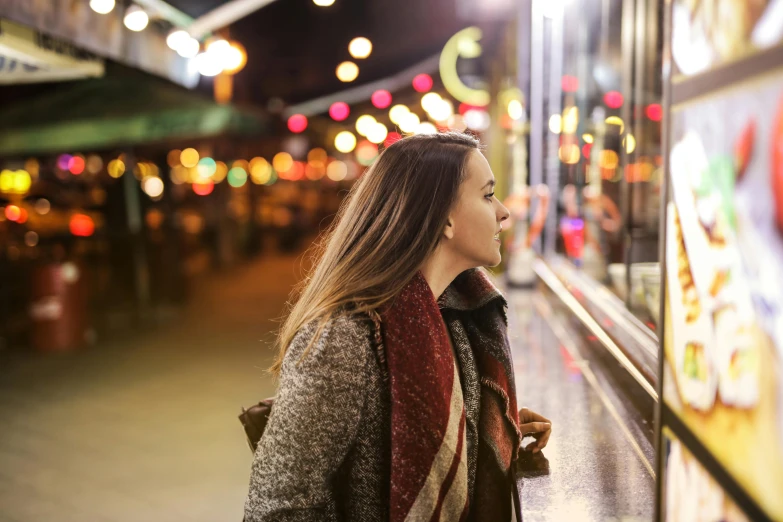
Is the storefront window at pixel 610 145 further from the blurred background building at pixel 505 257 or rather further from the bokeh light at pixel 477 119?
the bokeh light at pixel 477 119

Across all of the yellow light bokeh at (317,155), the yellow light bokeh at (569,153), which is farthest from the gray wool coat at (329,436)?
the yellow light bokeh at (317,155)

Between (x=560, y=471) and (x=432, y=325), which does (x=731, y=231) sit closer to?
(x=432, y=325)

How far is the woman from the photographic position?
1558 mm

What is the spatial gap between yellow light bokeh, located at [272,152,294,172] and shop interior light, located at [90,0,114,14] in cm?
3604

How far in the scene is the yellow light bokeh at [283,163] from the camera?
4131 cm

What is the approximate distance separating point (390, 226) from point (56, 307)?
24.1 ft

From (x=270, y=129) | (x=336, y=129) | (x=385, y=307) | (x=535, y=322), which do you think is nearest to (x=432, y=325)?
(x=385, y=307)

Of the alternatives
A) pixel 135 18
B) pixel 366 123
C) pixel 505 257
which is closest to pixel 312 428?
pixel 135 18

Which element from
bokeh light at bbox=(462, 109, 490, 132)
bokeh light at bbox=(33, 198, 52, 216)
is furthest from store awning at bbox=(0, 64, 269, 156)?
bokeh light at bbox=(462, 109, 490, 132)

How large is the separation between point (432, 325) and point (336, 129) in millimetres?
33007

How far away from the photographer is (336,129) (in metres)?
33.9

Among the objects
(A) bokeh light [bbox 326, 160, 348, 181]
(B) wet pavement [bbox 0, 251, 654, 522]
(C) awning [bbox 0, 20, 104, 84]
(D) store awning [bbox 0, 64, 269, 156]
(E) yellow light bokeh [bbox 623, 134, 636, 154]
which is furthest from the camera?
(A) bokeh light [bbox 326, 160, 348, 181]

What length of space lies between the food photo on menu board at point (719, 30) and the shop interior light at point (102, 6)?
16.1 ft

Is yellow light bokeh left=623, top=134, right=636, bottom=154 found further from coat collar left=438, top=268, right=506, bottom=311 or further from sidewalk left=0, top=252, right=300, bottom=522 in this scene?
sidewalk left=0, top=252, right=300, bottom=522
